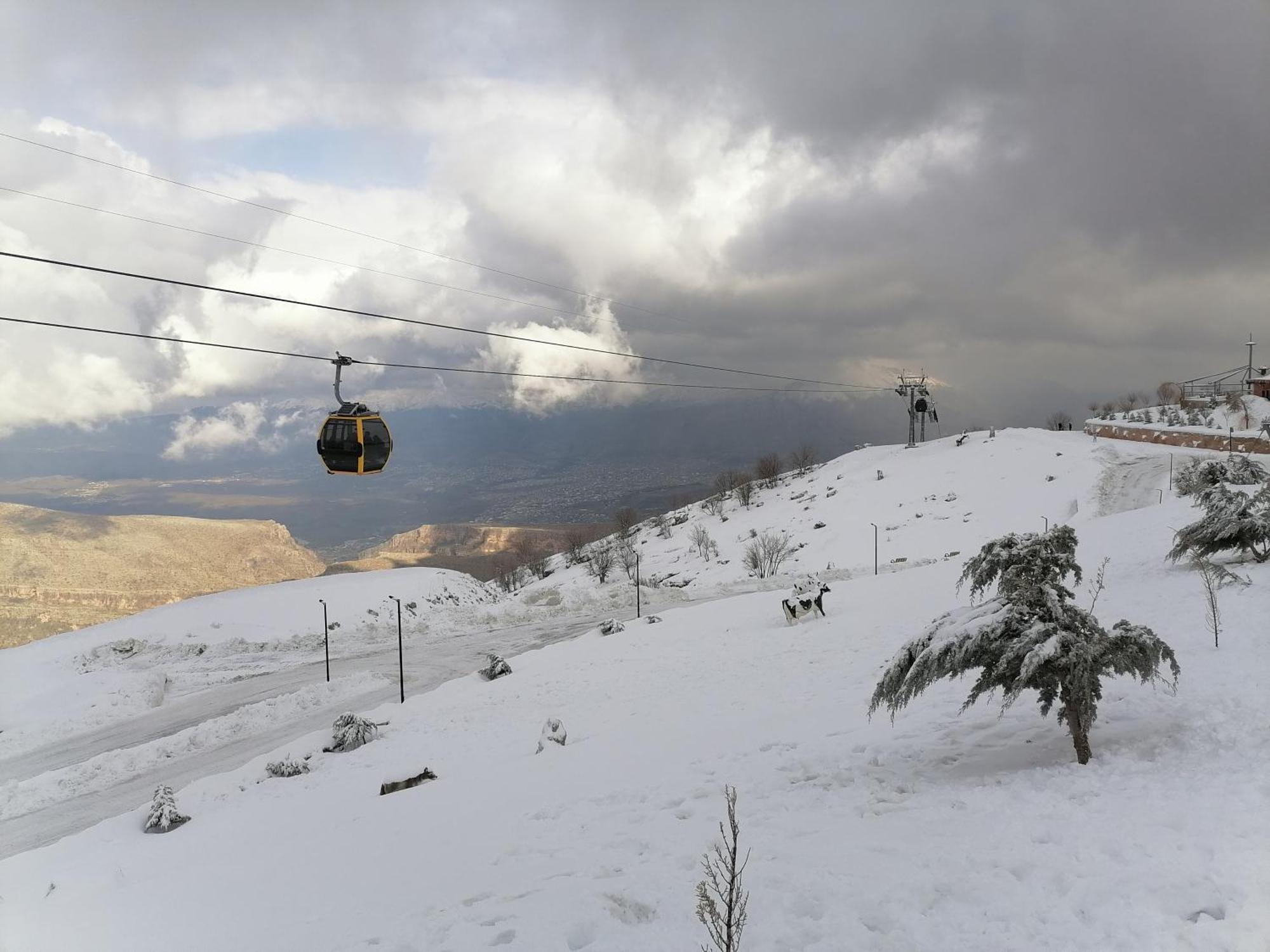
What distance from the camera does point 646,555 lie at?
209ft

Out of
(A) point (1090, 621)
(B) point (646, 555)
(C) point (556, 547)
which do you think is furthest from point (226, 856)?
(C) point (556, 547)

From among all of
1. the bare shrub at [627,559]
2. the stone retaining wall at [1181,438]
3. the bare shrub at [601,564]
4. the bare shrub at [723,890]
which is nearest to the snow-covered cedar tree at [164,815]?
the bare shrub at [723,890]

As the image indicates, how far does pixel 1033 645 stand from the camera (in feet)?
21.7

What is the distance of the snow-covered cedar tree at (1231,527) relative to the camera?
13.2 meters

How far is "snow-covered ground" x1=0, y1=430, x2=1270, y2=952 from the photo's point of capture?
4.95 meters

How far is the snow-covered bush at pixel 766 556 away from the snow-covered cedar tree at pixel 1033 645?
3740cm

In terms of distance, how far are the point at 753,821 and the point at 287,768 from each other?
12.7m

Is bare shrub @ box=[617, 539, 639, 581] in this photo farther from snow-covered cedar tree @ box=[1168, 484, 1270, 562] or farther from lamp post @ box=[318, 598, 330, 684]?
snow-covered cedar tree @ box=[1168, 484, 1270, 562]

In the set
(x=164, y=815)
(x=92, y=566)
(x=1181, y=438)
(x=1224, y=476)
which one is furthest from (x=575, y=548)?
(x=164, y=815)

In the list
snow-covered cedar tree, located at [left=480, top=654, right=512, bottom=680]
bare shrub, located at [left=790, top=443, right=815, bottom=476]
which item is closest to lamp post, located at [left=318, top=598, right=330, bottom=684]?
snow-covered cedar tree, located at [left=480, top=654, right=512, bottom=680]

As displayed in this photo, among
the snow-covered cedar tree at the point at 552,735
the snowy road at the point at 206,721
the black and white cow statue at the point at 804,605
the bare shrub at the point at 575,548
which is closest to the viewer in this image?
the snow-covered cedar tree at the point at 552,735

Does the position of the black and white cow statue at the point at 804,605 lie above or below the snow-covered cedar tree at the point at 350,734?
above

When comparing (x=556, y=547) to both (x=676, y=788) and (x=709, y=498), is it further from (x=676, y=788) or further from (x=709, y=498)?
(x=676, y=788)

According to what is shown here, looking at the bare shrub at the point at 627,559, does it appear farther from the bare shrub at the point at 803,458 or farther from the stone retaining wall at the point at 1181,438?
the stone retaining wall at the point at 1181,438
